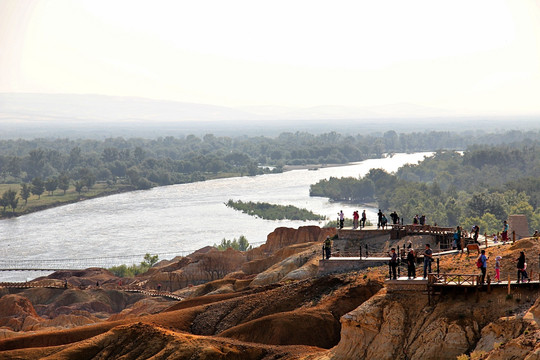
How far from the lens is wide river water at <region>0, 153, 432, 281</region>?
11869 centimetres

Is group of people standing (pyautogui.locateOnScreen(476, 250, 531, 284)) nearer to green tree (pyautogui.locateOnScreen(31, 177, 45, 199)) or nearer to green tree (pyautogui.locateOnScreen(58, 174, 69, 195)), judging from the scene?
green tree (pyautogui.locateOnScreen(31, 177, 45, 199))

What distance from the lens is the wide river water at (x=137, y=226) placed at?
119 m

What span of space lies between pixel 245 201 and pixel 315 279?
124m

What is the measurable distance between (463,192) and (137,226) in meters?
62.4

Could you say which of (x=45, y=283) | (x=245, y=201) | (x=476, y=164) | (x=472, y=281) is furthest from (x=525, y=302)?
(x=476, y=164)

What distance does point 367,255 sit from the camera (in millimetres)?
42625

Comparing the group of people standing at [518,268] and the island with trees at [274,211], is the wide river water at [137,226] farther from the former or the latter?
the group of people standing at [518,268]

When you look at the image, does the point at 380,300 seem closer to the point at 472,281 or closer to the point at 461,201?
the point at 472,281

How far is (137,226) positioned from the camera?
463 feet

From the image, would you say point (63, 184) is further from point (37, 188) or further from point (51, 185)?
point (37, 188)

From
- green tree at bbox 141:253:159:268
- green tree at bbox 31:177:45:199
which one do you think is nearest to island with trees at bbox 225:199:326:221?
green tree at bbox 141:253:159:268

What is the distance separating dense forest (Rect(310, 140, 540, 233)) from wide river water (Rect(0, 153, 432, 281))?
6075 mm

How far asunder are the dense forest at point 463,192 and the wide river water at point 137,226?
6.08 meters

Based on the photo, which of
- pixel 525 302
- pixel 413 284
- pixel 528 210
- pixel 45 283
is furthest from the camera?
pixel 528 210
